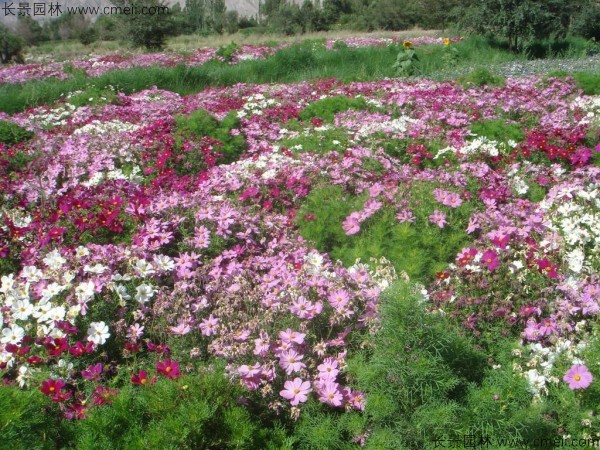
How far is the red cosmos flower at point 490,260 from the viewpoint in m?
3.42

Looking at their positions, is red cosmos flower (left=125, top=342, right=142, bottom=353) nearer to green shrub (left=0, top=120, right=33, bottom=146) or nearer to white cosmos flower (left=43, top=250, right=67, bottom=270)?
white cosmos flower (left=43, top=250, right=67, bottom=270)

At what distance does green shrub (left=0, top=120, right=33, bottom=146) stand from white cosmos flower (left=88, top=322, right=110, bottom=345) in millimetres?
5655

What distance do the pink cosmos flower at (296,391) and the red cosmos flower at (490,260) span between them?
151cm

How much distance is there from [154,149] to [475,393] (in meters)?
4.83

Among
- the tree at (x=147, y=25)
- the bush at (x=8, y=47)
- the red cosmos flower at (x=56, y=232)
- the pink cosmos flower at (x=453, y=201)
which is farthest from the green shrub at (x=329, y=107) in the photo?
the bush at (x=8, y=47)

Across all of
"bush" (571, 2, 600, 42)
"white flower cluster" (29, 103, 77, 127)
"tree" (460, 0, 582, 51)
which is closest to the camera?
"white flower cluster" (29, 103, 77, 127)

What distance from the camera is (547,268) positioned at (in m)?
3.35

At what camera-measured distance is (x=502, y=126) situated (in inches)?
256

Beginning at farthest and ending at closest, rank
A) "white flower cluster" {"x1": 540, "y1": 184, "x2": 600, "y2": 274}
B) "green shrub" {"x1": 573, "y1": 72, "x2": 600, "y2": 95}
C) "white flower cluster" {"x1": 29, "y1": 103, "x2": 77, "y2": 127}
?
1. "green shrub" {"x1": 573, "y1": 72, "x2": 600, "y2": 95}
2. "white flower cluster" {"x1": 29, "y1": 103, "x2": 77, "y2": 127}
3. "white flower cluster" {"x1": 540, "y1": 184, "x2": 600, "y2": 274}

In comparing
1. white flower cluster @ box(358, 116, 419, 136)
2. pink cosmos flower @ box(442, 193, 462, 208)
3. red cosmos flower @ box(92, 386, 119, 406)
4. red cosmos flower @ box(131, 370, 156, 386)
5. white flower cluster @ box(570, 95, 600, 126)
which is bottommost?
red cosmos flower @ box(92, 386, 119, 406)

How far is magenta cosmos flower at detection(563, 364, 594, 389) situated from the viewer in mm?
2488

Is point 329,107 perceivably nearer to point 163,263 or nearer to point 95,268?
point 163,263

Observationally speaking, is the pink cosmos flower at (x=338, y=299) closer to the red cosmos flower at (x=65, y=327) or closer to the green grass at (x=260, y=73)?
the red cosmos flower at (x=65, y=327)

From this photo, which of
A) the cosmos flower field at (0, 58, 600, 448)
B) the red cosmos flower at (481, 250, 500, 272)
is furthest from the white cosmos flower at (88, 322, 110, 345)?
the red cosmos flower at (481, 250, 500, 272)
